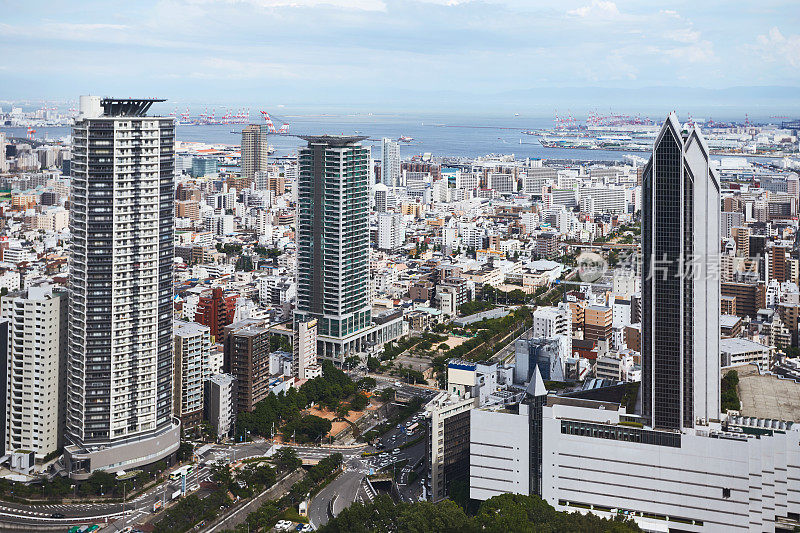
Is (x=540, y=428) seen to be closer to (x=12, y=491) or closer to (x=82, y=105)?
(x=12, y=491)

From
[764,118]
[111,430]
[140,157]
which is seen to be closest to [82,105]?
[140,157]

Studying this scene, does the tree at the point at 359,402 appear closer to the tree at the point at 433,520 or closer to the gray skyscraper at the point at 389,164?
the tree at the point at 433,520

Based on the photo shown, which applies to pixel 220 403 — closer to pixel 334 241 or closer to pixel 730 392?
pixel 334 241

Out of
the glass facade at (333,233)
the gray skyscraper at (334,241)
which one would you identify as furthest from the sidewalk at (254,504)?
the glass facade at (333,233)

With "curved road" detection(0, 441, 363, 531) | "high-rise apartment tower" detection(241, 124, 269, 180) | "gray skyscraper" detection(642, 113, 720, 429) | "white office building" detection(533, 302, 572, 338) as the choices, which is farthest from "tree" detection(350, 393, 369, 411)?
"high-rise apartment tower" detection(241, 124, 269, 180)

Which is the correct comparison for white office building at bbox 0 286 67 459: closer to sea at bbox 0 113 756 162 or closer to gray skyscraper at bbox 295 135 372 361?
gray skyscraper at bbox 295 135 372 361

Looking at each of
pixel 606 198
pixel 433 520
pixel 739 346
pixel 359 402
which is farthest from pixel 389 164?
pixel 433 520

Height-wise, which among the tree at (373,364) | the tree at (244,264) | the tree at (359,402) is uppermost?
the tree at (244,264)
